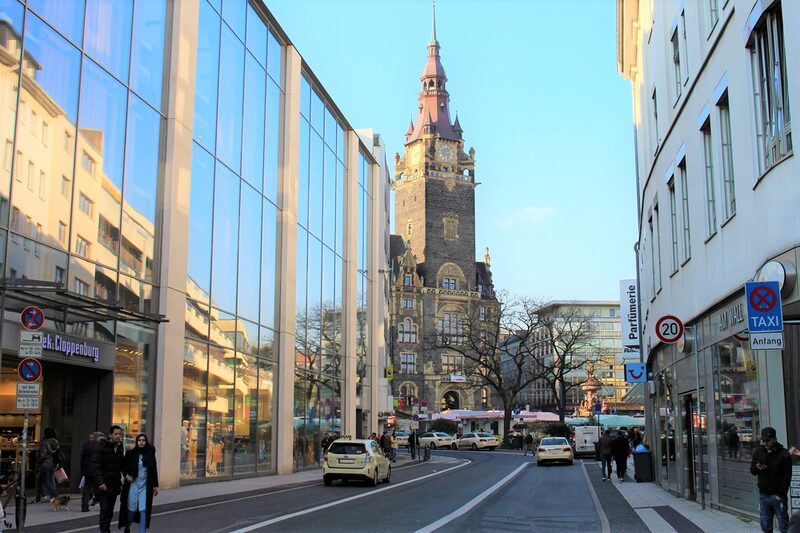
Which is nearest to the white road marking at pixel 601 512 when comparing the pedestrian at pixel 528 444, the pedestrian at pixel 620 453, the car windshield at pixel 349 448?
the pedestrian at pixel 620 453

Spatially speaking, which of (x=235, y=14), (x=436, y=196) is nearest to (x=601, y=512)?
(x=235, y=14)

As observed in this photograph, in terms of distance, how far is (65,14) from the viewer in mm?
19062

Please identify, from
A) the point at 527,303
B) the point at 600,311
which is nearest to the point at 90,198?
the point at 527,303

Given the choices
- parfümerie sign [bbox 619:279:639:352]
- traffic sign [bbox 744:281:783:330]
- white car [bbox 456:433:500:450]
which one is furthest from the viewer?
white car [bbox 456:433:500:450]

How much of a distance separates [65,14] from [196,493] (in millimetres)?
11489

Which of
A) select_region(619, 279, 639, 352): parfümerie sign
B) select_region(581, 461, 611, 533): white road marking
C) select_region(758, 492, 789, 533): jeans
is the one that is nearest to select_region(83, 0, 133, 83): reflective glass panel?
select_region(581, 461, 611, 533): white road marking

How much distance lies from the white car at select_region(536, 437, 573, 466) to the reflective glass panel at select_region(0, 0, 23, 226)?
3114cm

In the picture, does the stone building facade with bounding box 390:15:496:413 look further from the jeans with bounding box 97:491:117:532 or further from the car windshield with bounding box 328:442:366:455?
the jeans with bounding box 97:491:117:532

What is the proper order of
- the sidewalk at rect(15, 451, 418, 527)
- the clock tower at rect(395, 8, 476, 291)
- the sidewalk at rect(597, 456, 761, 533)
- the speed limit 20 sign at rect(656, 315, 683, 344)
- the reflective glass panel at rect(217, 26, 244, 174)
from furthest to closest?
1. the clock tower at rect(395, 8, 476, 291)
2. the reflective glass panel at rect(217, 26, 244, 174)
3. the speed limit 20 sign at rect(656, 315, 683, 344)
4. the sidewalk at rect(15, 451, 418, 527)
5. the sidewalk at rect(597, 456, 761, 533)

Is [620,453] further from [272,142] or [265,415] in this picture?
[272,142]

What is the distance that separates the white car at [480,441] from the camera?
70500 mm

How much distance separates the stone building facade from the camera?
4806 inches

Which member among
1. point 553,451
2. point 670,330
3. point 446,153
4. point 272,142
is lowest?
point 553,451

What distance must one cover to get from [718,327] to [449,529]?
20.8 feet
